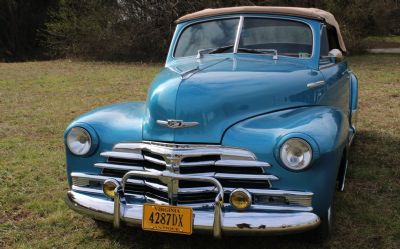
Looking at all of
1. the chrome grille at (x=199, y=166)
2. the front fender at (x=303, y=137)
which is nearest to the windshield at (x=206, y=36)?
the front fender at (x=303, y=137)

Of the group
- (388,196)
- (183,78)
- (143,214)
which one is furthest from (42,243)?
(388,196)

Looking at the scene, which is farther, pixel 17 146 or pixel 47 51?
pixel 47 51

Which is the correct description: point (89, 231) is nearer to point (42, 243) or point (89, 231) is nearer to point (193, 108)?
point (42, 243)

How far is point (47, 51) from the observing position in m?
22.2

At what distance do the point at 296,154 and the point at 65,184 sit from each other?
2665 mm

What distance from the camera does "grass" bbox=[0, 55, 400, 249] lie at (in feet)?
11.7

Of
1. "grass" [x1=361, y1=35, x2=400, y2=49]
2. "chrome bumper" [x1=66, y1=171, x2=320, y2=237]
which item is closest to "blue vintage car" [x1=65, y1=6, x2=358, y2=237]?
"chrome bumper" [x1=66, y1=171, x2=320, y2=237]

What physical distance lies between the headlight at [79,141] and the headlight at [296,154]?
1.38 meters

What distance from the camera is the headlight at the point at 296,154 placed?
3.01m

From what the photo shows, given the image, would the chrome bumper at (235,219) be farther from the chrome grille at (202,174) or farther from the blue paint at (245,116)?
the blue paint at (245,116)

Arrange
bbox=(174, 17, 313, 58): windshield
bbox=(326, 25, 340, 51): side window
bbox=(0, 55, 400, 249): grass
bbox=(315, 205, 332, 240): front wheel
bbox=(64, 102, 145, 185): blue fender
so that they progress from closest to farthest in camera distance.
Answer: bbox=(315, 205, 332, 240): front wheel → bbox=(64, 102, 145, 185): blue fender → bbox=(0, 55, 400, 249): grass → bbox=(174, 17, 313, 58): windshield → bbox=(326, 25, 340, 51): side window

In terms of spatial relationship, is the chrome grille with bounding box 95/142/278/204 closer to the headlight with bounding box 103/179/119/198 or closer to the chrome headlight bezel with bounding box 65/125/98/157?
the headlight with bounding box 103/179/119/198

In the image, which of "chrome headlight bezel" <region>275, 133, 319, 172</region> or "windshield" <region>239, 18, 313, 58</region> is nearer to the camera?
"chrome headlight bezel" <region>275, 133, 319, 172</region>

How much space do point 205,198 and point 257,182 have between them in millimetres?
351
